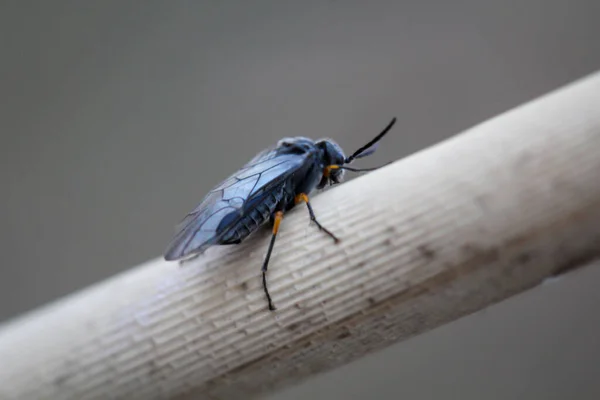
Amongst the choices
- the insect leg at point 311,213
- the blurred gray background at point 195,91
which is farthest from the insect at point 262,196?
the blurred gray background at point 195,91

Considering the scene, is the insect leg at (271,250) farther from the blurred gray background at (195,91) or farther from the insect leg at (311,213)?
the blurred gray background at (195,91)

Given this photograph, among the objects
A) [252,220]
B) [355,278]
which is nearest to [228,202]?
[252,220]

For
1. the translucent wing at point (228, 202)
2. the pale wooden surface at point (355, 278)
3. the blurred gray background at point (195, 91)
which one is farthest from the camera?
the blurred gray background at point (195, 91)

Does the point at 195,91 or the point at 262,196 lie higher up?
the point at 195,91

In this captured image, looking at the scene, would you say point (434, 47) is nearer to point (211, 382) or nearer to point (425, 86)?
point (425, 86)

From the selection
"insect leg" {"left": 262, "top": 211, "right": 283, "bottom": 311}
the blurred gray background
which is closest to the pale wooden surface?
"insect leg" {"left": 262, "top": 211, "right": 283, "bottom": 311}

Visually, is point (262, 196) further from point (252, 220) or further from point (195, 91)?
point (195, 91)

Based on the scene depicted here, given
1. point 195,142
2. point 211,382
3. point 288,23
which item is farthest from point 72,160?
A: point 211,382

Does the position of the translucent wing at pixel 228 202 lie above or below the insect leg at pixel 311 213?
above

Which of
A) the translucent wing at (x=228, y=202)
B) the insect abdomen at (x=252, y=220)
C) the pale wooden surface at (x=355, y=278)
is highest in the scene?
the translucent wing at (x=228, y=202)
